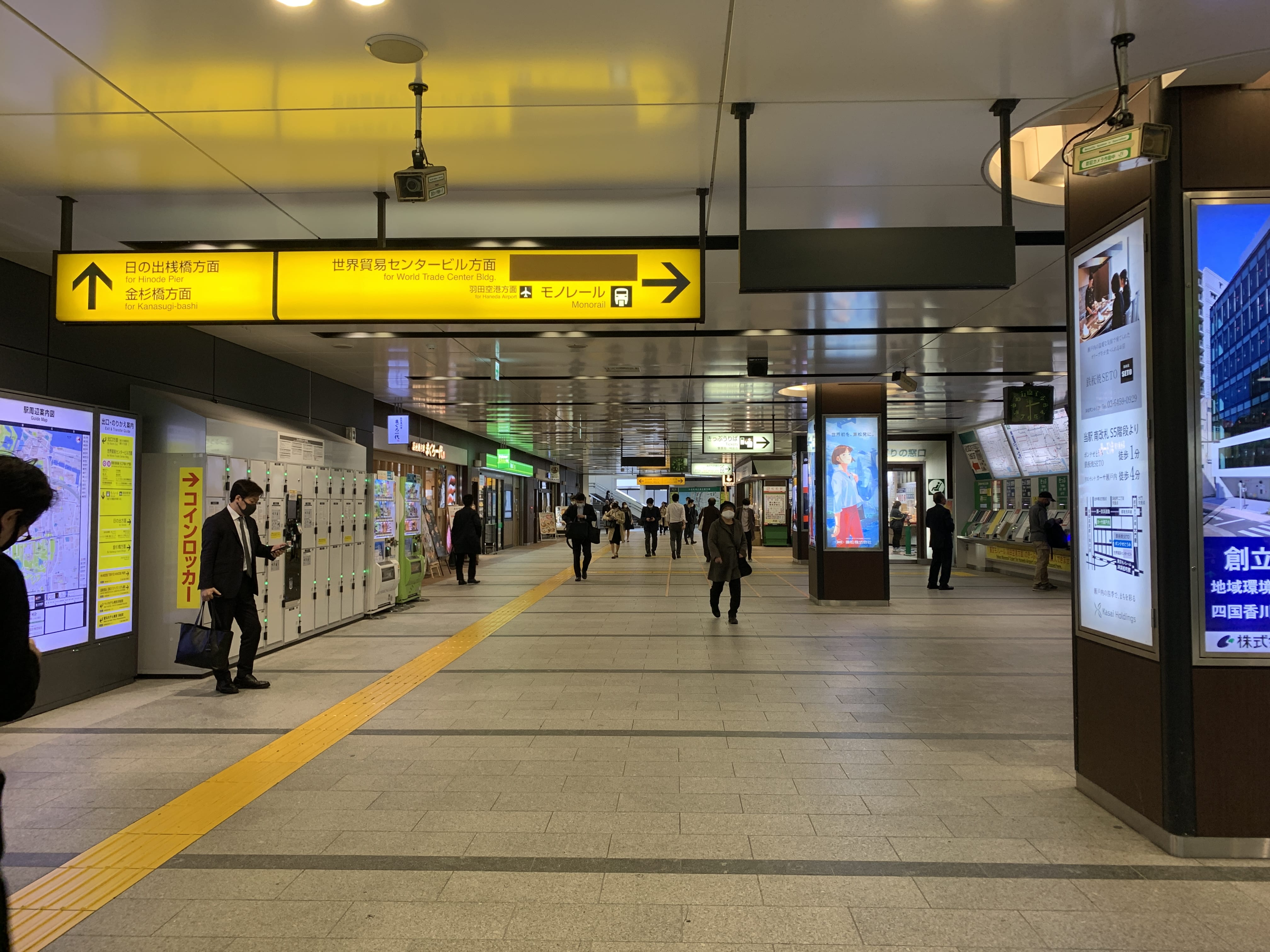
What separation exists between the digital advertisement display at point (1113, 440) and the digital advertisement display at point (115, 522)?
663cm

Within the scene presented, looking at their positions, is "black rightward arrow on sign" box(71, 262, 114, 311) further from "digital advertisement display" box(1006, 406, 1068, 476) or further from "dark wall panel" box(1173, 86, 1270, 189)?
"digital advertisement display" box(1006, 406, 1068, 476)

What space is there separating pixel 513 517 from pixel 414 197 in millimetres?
25380

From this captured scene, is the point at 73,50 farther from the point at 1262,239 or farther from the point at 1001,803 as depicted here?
the point at 1001,803

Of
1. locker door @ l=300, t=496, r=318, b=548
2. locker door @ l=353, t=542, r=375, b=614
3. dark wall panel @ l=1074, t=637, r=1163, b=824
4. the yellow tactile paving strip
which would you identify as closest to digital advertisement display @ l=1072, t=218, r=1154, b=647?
dark wall panel @ l=1074, t=637, r=1163, b=824

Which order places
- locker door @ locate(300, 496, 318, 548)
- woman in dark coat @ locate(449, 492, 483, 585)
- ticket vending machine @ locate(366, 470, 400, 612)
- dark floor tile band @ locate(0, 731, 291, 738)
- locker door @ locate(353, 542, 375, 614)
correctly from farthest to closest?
woman in dark coat @ locate(449, 492, 483, 585)
ticket vending machine @ locate(366, 470, 400, 612)
locker door @ locate(353, 542, 375, 614)
locker door @ locate(300, 496, 318, 548)
dark floor tile band @ locate(0, 731, 291, 738)

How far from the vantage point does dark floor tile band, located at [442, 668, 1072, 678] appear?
707 centimetres

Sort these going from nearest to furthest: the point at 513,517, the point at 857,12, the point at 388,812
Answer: the point at 857,12 → the point at 388,812 → the point at 513,517

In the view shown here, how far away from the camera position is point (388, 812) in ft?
13.1

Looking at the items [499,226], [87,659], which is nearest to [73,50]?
[499,226]

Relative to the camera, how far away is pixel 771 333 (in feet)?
29.4

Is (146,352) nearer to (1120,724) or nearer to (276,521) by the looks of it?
(276,521)

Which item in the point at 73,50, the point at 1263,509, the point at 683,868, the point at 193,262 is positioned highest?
the point at 73,50

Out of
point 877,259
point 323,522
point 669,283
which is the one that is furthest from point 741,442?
point 877,259

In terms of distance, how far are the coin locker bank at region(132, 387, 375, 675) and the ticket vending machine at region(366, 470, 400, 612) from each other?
10.6 inches
